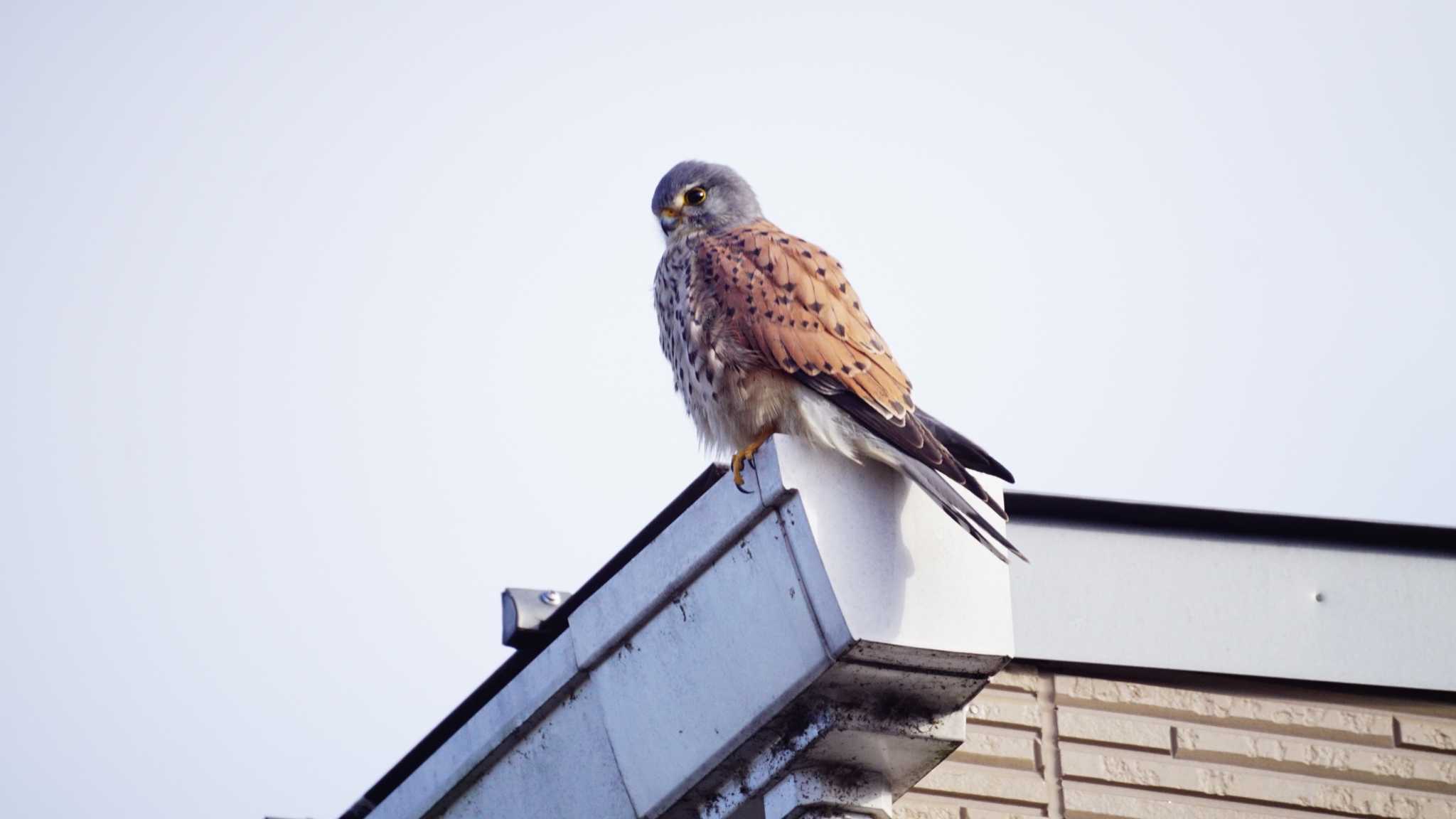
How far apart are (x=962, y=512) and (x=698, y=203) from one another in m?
2.21

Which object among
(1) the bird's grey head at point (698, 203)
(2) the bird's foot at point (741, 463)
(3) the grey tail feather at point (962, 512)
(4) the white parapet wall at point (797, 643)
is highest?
(1) the bird's grey head at point (698, 203)

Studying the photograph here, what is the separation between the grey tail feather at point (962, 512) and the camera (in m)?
2.81

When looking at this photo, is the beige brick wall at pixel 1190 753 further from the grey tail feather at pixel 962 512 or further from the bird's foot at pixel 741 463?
the grey tail feather at pixel 962 512

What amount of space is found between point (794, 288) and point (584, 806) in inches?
48.3

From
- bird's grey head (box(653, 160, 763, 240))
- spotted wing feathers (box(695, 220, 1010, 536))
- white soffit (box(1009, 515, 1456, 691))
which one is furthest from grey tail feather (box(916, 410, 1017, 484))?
bird's grey head (box(653, 160, 763, 240))

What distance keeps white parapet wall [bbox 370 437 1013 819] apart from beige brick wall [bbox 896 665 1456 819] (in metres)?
1.33

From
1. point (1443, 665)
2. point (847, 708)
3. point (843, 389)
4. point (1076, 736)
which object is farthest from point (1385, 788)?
point (847, 708)

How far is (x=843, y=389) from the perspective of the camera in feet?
11.3

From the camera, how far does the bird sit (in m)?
3.05

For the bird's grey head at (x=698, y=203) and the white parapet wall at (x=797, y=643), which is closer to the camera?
the white parapet wall at (x=797, y=643)

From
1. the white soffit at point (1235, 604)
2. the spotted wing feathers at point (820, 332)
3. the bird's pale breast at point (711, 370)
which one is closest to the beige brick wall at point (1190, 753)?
the white soffit at point (1235, 604)

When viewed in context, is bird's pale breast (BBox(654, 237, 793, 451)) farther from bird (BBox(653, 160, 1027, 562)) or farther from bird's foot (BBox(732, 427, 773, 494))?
bird's foot (BBox(732, 427, 773, 494))

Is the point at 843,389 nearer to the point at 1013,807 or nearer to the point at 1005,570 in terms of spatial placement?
the point at 1005,570

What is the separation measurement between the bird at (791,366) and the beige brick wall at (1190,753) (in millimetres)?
1092
